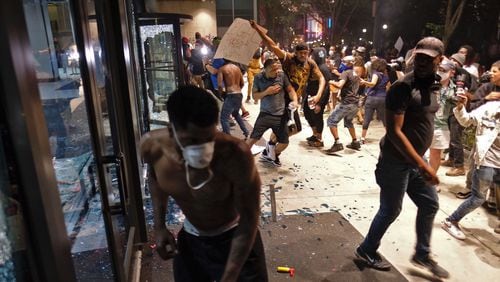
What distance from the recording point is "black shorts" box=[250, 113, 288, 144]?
19.4ft

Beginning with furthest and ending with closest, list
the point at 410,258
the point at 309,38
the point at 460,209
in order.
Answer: the point at 309,38 < the point at 460,209 < the point at 410,258

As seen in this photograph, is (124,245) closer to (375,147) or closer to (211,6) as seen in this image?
(375,147)

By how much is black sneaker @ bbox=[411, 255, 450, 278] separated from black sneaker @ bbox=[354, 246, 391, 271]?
29 centimetres

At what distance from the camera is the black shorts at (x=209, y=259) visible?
6.72ft

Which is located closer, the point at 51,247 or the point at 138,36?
the point at 51,247

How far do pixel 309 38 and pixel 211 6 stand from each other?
2322 cm

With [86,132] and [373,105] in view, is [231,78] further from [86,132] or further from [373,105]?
[86,132]

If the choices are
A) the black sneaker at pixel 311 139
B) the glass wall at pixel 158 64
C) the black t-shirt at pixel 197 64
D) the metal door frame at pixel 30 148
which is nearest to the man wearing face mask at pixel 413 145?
the metal door frame at pixel 30 148

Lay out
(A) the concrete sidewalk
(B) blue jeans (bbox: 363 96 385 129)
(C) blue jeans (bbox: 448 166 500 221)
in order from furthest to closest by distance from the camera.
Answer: (B) blue jeans (bbox: 363 96 385 129), (C) blue jeans (bbox: 448 166 500 221), (A) the concrete sidewalk

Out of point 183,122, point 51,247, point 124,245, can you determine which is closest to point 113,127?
point 124,245

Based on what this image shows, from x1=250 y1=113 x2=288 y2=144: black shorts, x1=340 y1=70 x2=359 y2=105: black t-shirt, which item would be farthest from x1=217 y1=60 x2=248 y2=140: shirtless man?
x1=340 y1=70 x2=359 y2=105: black t-shirt

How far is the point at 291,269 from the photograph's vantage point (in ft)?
11.3

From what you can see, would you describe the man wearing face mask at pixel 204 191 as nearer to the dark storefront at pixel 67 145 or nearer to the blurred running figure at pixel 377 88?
the dark storefront at pixel 67 145

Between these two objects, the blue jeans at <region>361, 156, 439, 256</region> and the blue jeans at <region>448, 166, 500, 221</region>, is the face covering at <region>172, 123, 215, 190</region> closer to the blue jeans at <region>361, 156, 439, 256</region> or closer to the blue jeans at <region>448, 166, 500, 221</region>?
the blue jeans at <region>361, 156, 439, 256</region>
